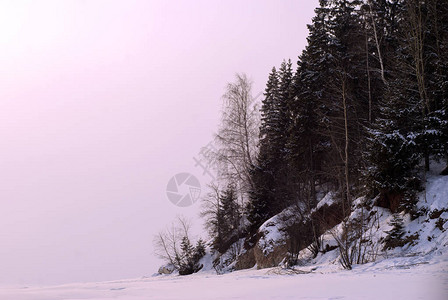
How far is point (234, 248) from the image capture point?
28719mm

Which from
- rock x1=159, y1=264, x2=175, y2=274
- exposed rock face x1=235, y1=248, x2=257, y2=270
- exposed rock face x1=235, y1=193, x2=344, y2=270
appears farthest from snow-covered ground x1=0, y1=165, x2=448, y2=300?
rock x1=159, y1=264, x2=175, y2=274

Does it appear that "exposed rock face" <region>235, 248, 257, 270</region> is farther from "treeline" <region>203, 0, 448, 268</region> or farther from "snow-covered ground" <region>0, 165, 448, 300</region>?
"snow-covered ground" <region>0, 165, 448, 300</region>

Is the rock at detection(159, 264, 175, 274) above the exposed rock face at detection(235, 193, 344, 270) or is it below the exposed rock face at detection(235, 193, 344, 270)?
below

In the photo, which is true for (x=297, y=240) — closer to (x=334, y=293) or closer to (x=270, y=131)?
(x=334, y=293)

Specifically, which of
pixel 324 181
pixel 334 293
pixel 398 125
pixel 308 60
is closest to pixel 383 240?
pixel 398 125

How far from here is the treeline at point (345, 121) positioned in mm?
15695

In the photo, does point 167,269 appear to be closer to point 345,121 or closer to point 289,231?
point 289,231

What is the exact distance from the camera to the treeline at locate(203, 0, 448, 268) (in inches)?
618

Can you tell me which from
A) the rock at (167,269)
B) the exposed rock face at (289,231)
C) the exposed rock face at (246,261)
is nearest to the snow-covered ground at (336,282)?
the exposed rock face at (289,231)

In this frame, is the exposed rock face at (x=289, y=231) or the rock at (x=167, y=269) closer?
the exposed rock face at (x=289, y=231)

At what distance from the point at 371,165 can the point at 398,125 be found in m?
2.07

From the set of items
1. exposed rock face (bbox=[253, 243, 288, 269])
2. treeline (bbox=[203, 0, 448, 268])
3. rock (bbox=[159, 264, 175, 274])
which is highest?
treeline (bbox=[203, 0, 448, 268])

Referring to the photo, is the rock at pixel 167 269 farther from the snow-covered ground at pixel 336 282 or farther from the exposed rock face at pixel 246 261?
the snow-covered ground at pixel 336 282

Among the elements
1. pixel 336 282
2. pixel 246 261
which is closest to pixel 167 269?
pixel 246 261
